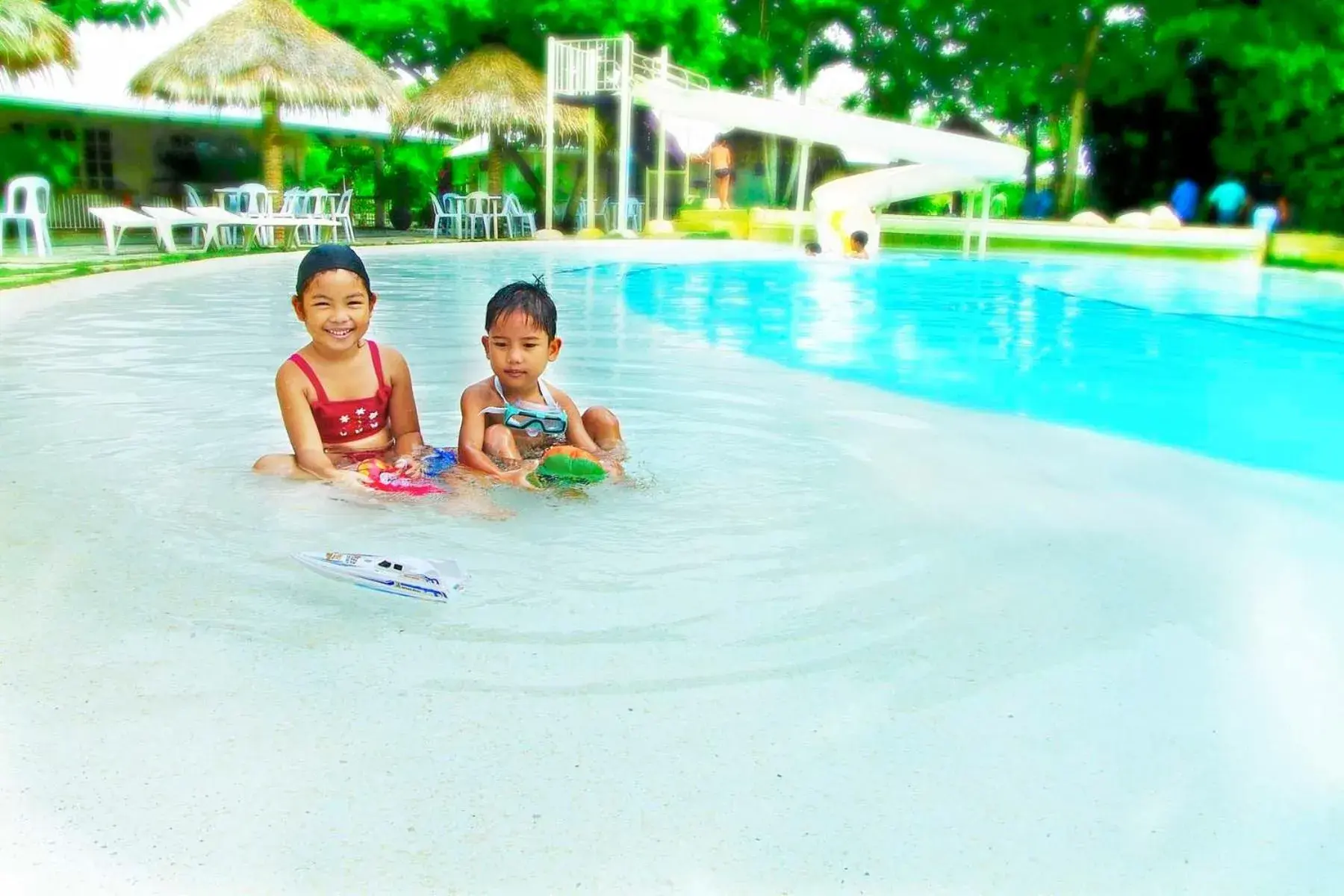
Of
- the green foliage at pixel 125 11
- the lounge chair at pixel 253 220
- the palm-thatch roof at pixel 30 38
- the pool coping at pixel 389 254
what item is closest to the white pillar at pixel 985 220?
the pool coping at pixel 389 254

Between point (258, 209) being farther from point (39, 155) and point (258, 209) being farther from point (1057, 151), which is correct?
point (1057, 151)

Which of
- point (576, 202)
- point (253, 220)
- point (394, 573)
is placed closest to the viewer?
point (394, 573)

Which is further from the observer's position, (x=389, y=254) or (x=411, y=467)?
(x=389, y=254)

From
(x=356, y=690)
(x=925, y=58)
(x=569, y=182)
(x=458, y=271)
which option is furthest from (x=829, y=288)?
(x=569, y=182)

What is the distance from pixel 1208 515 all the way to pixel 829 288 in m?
8.91

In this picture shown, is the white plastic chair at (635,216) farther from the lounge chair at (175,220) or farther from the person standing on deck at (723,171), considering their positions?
the lounge chair at (175,220)

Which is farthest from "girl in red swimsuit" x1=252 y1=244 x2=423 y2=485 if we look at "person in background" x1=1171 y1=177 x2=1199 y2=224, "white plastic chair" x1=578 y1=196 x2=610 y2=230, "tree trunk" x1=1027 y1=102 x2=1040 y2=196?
"tree trunk" x1=1027 y1=102 x2=1040 y2=196

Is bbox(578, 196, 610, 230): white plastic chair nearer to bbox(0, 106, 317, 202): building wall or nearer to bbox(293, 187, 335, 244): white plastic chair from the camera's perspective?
bbox(0, 106, 317, 202): building wall

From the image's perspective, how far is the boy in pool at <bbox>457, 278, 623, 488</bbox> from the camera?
3.59m

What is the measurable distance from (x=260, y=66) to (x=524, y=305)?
1494 cm

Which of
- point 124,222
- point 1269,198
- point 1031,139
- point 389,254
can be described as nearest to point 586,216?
point 389,254

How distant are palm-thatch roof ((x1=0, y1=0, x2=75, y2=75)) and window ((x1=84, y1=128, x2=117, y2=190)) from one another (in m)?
6.67

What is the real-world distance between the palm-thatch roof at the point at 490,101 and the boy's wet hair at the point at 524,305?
57.7 feet

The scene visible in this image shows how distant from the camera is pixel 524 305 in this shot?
141 inches
